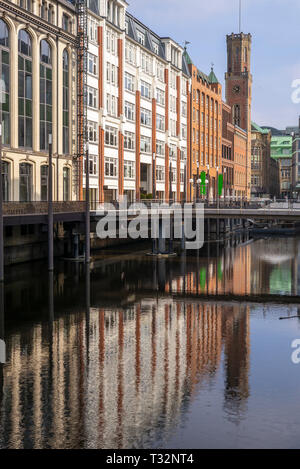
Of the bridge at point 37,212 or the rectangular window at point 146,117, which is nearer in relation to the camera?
the bridge at point 37,212

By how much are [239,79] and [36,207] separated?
126022mm

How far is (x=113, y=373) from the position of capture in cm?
2023

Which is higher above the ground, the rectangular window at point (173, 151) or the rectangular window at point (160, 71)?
the rectangular window at point (160, 71)

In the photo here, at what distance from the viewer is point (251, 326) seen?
2842 centimetres

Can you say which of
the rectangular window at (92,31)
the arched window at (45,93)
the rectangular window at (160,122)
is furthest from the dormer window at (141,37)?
the arched window at (45,93)

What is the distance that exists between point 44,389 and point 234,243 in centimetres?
6699

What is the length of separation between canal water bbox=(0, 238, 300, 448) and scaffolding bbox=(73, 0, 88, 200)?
68.3 ft

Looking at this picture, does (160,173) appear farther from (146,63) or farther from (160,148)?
(146,63)

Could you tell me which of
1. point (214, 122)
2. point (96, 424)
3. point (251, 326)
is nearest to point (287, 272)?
point (251, 326)

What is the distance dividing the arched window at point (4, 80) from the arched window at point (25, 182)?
347cm

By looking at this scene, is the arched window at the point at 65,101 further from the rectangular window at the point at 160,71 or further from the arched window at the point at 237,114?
the arched window at the point at 237,114

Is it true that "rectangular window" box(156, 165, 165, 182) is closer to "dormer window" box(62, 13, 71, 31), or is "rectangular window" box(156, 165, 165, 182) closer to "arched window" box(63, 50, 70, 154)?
"arched window" box(63, 50, 70, 154)

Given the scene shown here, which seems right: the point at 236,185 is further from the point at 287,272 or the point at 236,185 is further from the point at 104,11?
the point at 287,272

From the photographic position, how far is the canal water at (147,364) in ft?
50.1
